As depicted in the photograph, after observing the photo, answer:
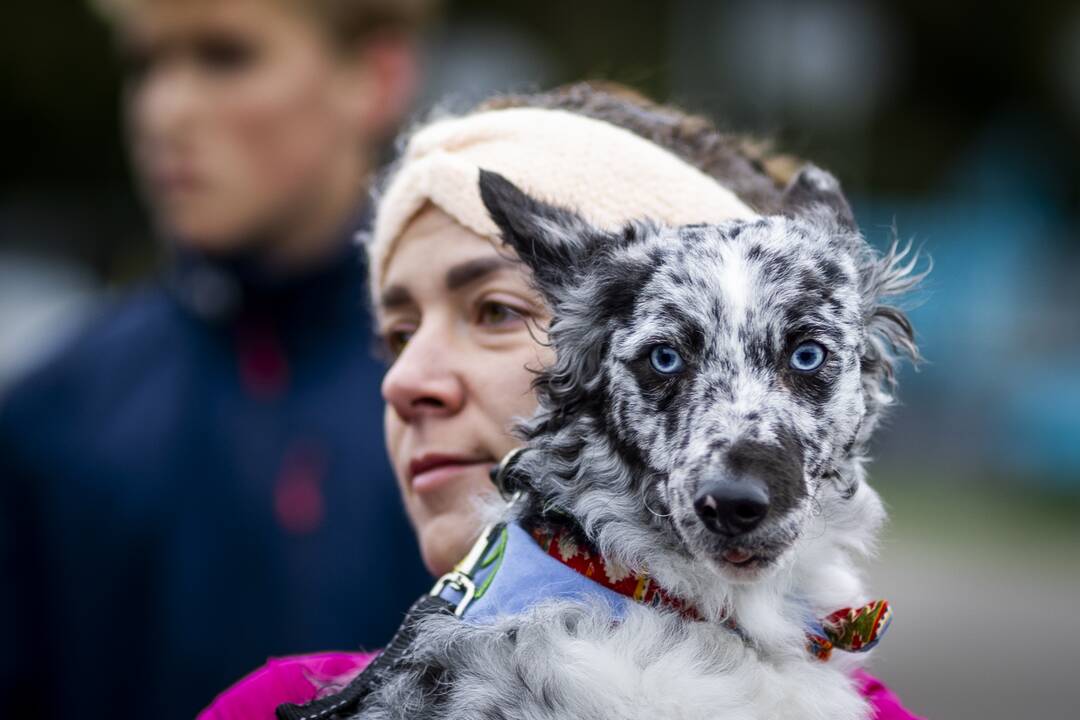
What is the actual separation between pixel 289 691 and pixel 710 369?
3.43ft

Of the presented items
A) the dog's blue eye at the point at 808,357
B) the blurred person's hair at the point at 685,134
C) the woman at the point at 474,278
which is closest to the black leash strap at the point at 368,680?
the woman at the point at 474,278

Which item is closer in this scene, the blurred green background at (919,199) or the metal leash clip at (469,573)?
the metal leash clip at (469,573)

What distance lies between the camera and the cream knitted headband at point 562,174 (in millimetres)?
2795

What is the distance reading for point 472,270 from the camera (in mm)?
2805

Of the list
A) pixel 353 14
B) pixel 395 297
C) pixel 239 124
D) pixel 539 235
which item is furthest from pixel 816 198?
pixel 353 14

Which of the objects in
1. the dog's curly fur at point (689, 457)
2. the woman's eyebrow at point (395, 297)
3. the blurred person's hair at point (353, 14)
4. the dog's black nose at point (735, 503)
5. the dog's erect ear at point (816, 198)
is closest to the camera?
the dog's black nose at point (735, 503)

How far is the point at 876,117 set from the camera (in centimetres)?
3145

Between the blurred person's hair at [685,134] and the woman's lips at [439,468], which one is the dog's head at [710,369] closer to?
the woman's lips at [439,468]

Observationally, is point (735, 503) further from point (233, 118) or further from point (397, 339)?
point (233, 118)

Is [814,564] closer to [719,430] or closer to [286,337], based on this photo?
[719,430]

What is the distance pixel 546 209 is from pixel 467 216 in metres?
0.43

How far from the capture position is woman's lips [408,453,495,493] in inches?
109

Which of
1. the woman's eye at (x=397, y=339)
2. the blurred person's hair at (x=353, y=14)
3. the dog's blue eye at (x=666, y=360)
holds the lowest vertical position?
the dog's blue eye at (x=666, y=360)

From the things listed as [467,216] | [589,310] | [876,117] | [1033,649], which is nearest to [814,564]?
[589,310]
